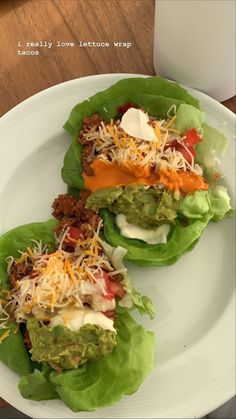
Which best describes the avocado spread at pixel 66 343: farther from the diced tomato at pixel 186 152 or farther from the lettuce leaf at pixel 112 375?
the diced tomato at pixel 186 152

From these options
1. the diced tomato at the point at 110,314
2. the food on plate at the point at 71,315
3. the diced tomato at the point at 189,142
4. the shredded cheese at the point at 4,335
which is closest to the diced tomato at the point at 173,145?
the diced tomato at the point at 189,142

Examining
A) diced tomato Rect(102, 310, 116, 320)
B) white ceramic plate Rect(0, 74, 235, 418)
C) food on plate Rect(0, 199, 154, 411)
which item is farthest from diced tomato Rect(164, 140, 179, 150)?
diced tomato Rect(102, 310, 116, 320)

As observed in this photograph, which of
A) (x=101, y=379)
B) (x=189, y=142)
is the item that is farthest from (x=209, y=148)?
(x=101, y=379)

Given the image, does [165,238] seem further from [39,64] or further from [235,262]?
[39,64]

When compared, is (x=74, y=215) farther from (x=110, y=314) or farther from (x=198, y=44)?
(x=198, y=44)

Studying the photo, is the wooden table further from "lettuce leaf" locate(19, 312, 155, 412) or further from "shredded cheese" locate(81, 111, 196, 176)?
"lettuce leaf" locate(19, 312, 155, 412)

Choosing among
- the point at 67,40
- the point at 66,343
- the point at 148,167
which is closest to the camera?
the point at 66,343

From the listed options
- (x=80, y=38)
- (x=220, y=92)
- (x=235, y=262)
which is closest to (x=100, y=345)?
(x=235, y=262)
